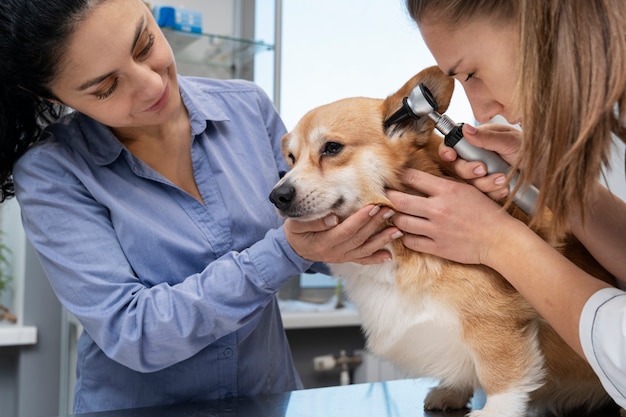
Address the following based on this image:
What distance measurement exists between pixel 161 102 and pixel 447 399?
0.75m

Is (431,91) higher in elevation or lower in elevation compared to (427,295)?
higher

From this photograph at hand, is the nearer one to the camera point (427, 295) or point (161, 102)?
point (427, 295)

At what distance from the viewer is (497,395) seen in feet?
2.98

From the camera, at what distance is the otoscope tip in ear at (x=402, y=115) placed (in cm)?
99

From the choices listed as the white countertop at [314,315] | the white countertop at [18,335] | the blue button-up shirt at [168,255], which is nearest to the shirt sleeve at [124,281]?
the blue button-up shirt at [168,255]

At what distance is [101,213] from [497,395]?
0.74 meters

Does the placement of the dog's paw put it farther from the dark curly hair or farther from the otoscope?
the dark curly hair

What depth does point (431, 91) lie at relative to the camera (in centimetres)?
104

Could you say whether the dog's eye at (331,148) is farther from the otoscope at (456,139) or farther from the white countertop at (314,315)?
the white countertop at (314,315)

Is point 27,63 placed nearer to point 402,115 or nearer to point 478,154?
point 402,115

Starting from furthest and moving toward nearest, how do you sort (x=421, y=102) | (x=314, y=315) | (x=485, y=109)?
(x=314, y=315) < (x=421, y=102) < (x=485, y=109)

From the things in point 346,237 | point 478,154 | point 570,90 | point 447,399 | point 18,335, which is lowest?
point 18,335

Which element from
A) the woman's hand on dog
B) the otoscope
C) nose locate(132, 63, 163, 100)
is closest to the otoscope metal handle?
the otoscope

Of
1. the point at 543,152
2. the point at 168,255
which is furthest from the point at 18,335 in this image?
the point at 543,152
